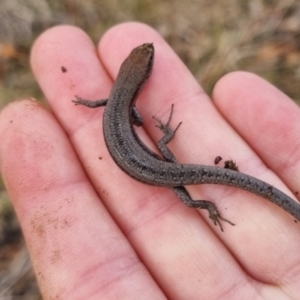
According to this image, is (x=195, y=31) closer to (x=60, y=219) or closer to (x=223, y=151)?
(x=223, y=151)

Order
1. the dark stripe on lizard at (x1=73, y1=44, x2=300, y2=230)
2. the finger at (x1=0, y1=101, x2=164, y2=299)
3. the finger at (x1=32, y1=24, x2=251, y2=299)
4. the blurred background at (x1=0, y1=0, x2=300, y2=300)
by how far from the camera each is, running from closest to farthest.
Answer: the finger at (x1=0, y1=101, x2=164, y2=299) < the finger at (x1=32, y1=24, x2=251, y2=299) < the dark stripe on lizard at (x1=73, y1=44, x2=300, y2=230) < the blurred background at (x1=0, y1=0, x2=300, y2=300)

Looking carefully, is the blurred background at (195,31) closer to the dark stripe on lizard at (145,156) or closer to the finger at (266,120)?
the finger at (266,120)

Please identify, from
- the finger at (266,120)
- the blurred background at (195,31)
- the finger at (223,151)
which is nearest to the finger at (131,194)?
the finger at (223,151)

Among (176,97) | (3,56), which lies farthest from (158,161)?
(3,56)

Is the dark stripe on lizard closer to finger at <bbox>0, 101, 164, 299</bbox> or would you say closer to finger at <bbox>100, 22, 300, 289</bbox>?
finger at <bbox>100, 22, 300, 289</bbox>

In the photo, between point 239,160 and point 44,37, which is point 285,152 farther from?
point 44,37

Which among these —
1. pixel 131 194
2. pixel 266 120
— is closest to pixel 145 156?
pixel 131 194

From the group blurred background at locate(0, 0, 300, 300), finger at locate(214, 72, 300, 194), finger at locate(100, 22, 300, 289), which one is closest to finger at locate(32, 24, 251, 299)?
finger at locate(100, 22, 300, 289)
